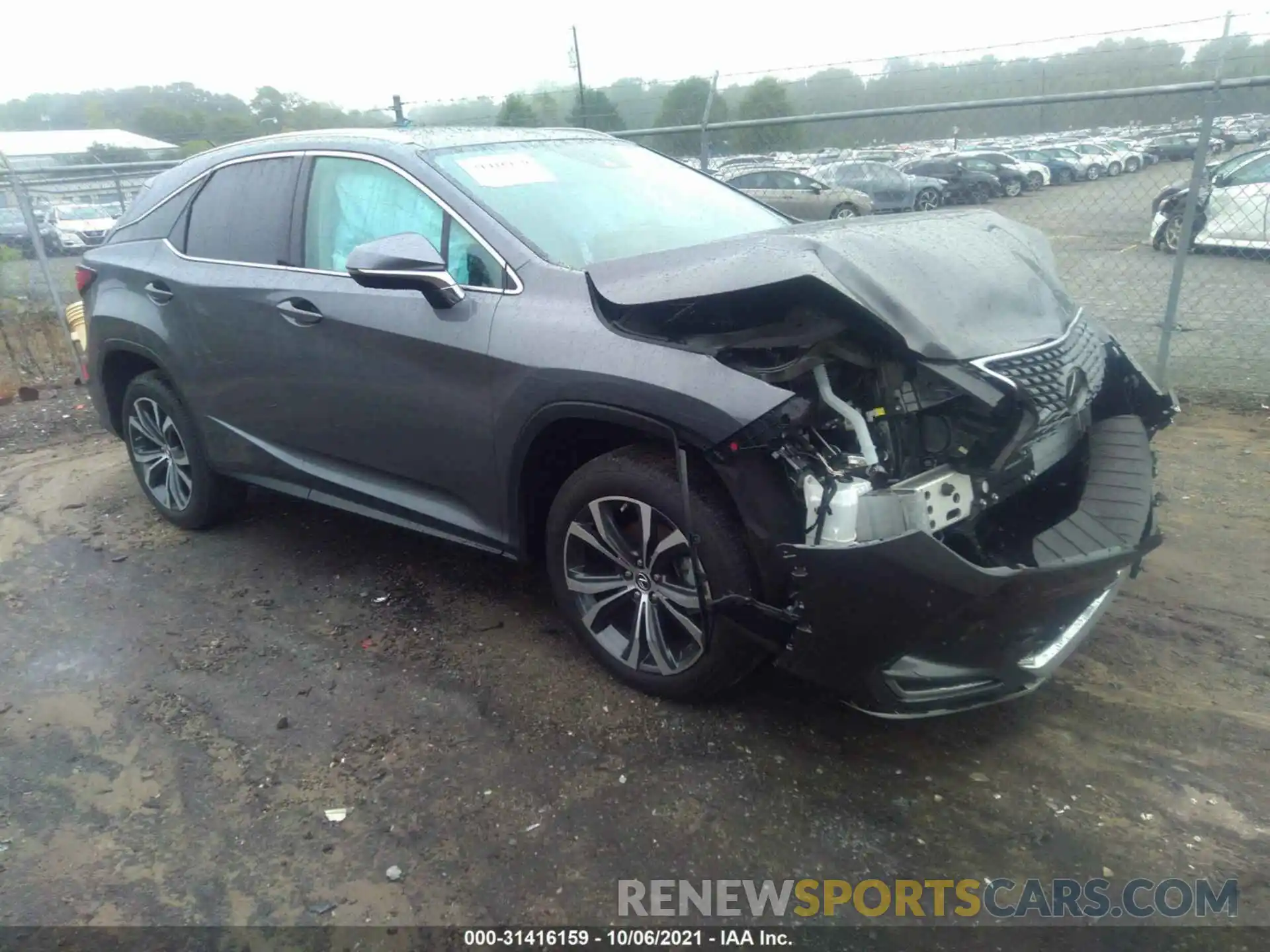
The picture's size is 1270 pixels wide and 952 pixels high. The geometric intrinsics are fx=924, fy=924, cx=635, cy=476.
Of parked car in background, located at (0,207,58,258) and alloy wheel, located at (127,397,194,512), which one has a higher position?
parked car in background, located at (0,207,58,258)

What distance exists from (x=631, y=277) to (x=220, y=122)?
40.1 ft

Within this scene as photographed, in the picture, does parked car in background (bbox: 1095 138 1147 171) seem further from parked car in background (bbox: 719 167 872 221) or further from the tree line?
parked car in background (bbox: 719 167 872 221)

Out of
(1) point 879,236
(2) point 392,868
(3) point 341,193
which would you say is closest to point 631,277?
(1) point 879,236

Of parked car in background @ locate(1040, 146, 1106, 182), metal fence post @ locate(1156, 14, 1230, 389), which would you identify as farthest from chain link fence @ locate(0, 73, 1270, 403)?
parked car in background @ locate(1040, 146, 1106, 182)

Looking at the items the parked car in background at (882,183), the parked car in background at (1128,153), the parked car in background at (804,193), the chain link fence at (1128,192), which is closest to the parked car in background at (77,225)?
the chain link fence at (1128,192)

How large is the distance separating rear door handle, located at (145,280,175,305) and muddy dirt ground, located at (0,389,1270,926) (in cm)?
133

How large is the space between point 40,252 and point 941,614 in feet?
29.3

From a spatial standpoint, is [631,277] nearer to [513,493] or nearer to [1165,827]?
[513,493]

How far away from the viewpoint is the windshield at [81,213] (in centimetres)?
1174

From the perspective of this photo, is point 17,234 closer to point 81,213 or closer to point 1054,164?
point 81,213

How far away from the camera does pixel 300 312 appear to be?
3664mm

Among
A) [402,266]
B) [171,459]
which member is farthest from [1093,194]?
[171,459]

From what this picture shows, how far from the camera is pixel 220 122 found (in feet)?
41.9

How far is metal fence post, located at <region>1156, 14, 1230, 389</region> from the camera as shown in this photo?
530 centimetres
